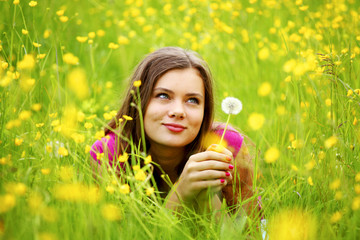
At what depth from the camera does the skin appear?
4.56ft

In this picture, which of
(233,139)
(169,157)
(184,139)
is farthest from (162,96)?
(233,139)

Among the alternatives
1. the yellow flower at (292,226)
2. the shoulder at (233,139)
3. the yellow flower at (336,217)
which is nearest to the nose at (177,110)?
the shoulder at (233,139)

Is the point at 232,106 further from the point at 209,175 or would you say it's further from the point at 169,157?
the point at 169,157

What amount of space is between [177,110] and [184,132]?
0.11m

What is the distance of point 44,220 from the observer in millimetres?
1054

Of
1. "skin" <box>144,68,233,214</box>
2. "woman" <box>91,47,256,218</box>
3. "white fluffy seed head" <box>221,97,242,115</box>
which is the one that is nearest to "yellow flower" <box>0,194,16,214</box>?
"woman" <box>91,47,256,218</box>

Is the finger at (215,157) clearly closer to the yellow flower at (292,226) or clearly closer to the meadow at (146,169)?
the meadow at (146,169)

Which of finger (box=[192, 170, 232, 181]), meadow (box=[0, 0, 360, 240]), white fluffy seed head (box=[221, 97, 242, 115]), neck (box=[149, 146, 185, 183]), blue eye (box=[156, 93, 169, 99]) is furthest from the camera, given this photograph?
neck (box=[149, 146, 185, 183])

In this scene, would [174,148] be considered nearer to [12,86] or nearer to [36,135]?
[36,135]

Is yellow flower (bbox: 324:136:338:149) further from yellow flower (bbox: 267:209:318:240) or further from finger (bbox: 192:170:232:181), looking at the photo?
finger (bbox: 192:170:232:181)

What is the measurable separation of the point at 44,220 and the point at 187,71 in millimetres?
969

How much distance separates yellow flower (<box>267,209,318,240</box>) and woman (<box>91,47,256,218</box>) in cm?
12

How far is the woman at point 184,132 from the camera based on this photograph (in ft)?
4.61

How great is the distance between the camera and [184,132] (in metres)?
1.62
